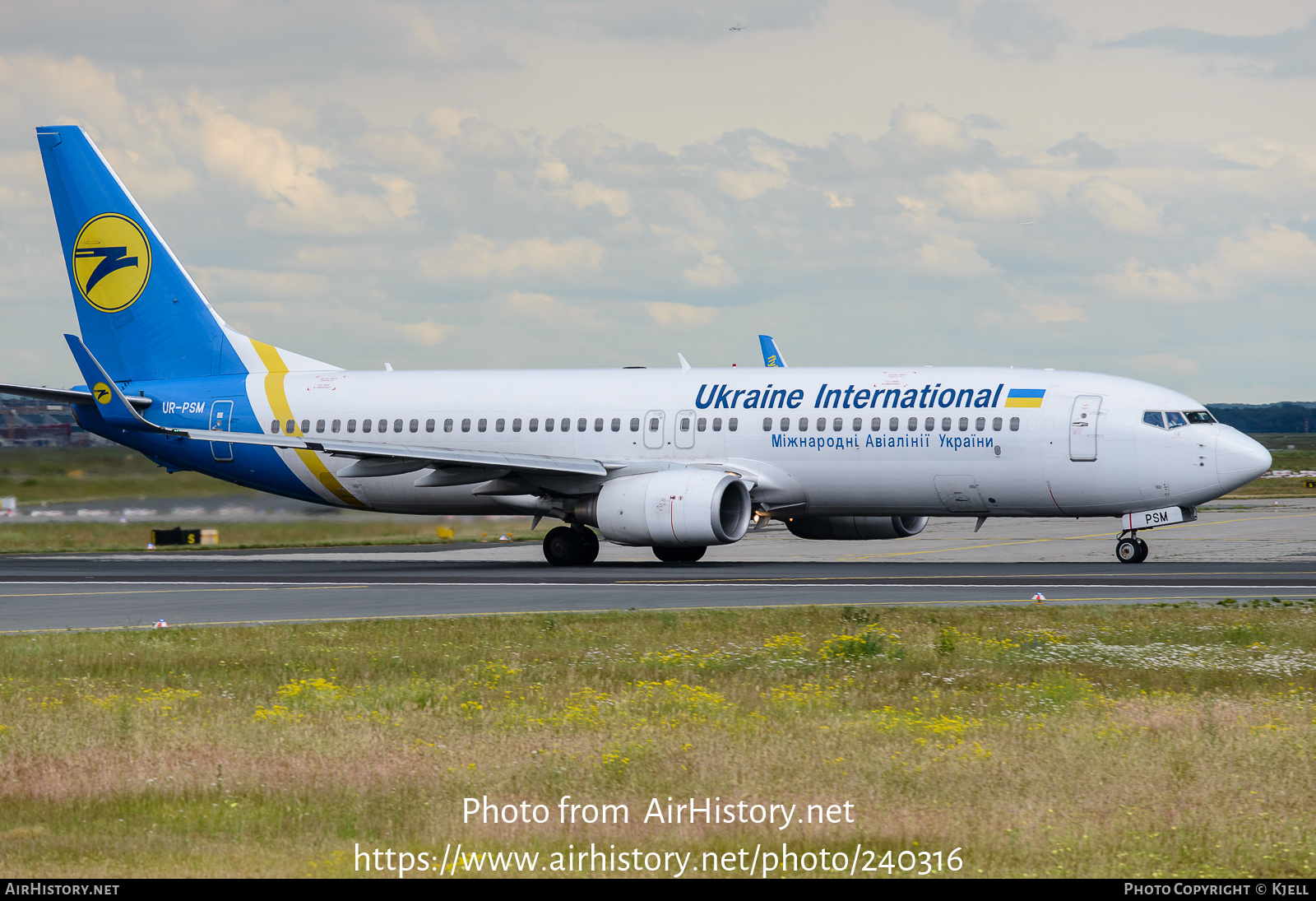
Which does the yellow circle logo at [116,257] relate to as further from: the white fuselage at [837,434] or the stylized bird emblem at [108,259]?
the white fuselage at [837,434]

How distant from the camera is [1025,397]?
31859 millimetres

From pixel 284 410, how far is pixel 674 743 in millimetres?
28629

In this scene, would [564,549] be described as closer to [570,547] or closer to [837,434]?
[570,547]

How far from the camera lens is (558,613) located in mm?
22156

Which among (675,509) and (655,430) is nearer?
(675,509)

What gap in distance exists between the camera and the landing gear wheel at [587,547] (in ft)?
116

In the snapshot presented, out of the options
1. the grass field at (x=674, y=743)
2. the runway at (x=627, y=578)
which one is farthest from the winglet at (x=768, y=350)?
the grass field at (x=674, y=743)

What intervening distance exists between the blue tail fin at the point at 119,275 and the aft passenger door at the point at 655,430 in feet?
41.8

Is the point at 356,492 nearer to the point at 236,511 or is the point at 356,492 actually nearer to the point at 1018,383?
the point at 236,511

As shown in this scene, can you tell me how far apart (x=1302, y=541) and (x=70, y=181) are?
110ft

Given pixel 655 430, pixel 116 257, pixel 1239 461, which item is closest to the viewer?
pixel 1239 461

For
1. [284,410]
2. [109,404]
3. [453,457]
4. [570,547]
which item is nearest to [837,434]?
[570,547]

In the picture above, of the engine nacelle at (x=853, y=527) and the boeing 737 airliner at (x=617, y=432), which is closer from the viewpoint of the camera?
the boeing 737 airliner at (x=617, y=432)

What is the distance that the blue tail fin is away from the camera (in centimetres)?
4041
